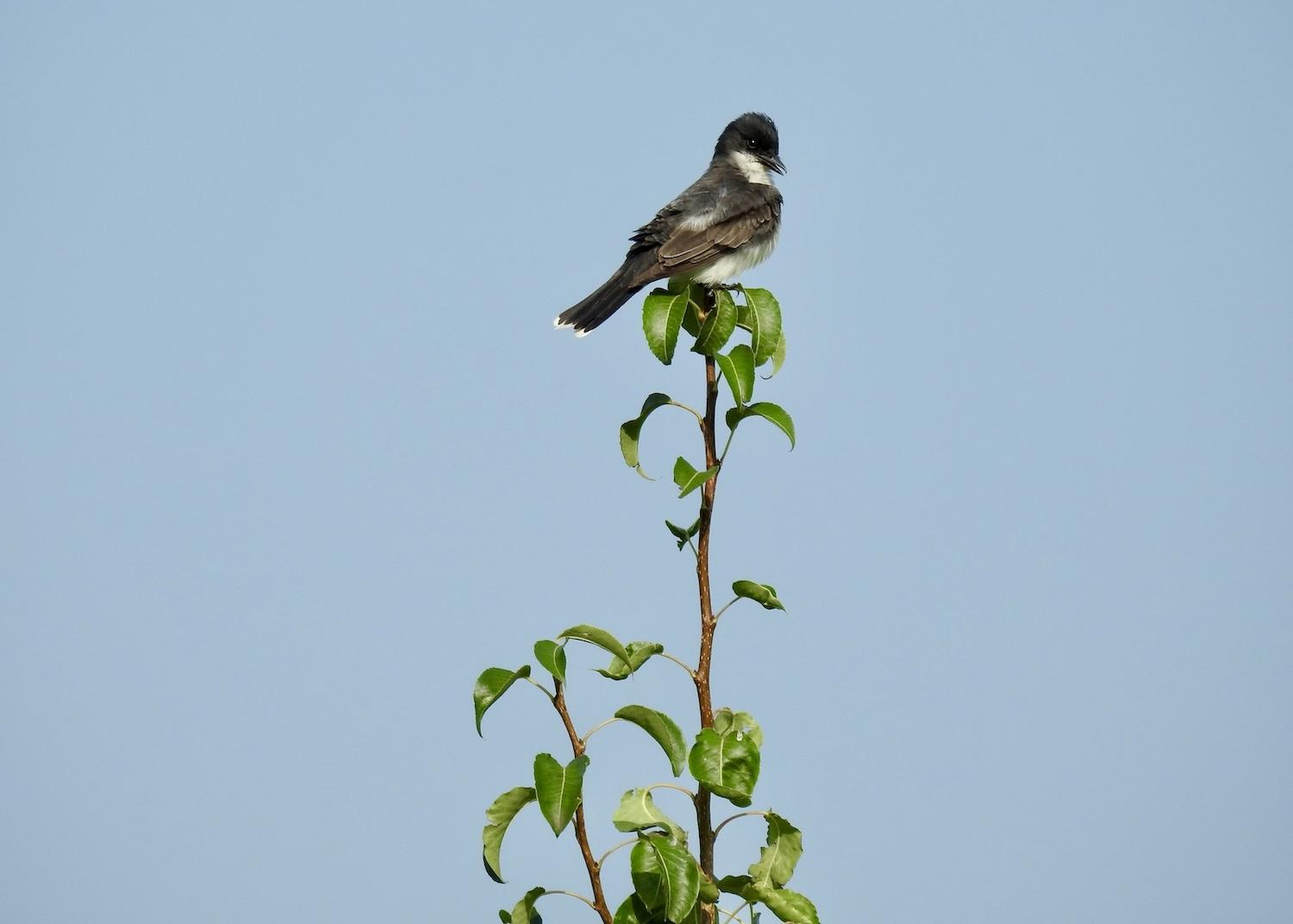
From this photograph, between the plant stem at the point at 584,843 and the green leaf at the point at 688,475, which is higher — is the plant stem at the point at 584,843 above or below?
below

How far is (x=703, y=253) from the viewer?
25.8ft

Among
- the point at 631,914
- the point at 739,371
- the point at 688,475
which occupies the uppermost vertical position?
the point at 739,371

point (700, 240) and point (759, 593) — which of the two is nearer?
point (759, 593)

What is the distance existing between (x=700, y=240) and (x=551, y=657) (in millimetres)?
5113

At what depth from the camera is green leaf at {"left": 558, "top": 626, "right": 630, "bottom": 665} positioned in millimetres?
3346

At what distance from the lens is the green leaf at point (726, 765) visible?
3121 millimetres

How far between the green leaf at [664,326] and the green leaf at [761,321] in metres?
0.21

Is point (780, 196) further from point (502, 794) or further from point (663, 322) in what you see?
point (502, 794)

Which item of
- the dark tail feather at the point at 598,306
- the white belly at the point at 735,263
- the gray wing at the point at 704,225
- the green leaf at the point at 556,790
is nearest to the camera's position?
the green leaf at the point at 556,790

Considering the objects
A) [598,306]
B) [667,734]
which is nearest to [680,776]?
[667,734]

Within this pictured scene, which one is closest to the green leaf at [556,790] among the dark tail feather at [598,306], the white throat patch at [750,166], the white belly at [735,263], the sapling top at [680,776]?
the sapling top at [680,776]

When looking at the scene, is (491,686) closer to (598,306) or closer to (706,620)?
(706,620)

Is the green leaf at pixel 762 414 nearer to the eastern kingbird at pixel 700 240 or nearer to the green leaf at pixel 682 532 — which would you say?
the green leaf at pixel 682 532

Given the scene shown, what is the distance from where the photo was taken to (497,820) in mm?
3430
